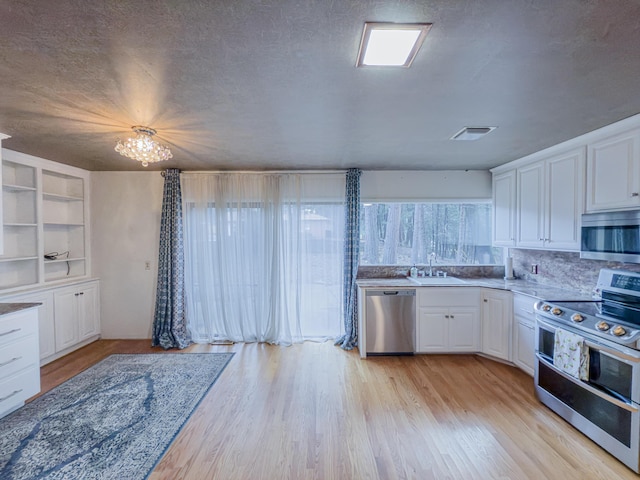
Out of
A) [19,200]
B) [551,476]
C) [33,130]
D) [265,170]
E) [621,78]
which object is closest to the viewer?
[621,78]

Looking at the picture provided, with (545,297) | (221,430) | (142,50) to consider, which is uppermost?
(142,50)

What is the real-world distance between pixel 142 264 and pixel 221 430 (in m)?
2.83

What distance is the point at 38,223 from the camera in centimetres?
337

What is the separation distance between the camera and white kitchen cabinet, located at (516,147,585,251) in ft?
9.05

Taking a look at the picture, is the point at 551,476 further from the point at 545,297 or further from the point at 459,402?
the point at 545,297

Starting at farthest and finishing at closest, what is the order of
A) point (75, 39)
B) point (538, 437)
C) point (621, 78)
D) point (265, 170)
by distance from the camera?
point (265, 170) → point (538, 437) → point (621, 78) → point (75, 39)

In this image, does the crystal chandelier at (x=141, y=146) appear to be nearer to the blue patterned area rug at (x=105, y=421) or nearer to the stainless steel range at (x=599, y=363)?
the blue patterned area rug at (x=105, y=421)

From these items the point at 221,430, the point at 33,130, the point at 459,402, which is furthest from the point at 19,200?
the point at 459,402

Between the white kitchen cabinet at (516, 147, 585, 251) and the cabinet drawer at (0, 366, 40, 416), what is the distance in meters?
5.24

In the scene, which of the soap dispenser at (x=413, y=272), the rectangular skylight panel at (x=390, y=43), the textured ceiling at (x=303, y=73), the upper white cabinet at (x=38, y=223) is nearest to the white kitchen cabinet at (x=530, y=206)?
the textured ceiling at (x=303, y=73)

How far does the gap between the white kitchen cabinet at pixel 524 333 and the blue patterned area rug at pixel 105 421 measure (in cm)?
332

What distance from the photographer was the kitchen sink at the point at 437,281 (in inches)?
144

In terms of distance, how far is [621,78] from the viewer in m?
1.66

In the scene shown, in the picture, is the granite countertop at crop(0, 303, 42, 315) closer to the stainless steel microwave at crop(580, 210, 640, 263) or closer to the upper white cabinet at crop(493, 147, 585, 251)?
the stainless steel microwave at crop(580, 210, 640, 263)
